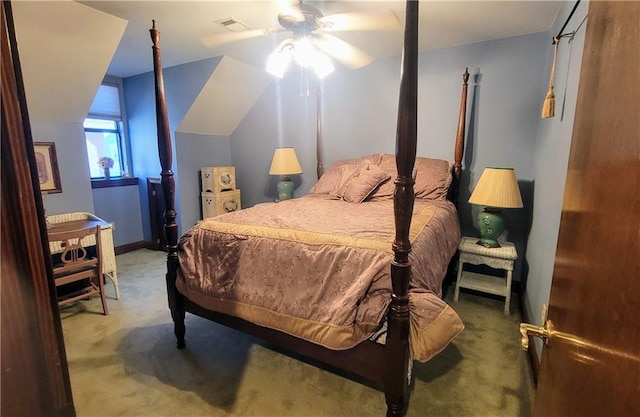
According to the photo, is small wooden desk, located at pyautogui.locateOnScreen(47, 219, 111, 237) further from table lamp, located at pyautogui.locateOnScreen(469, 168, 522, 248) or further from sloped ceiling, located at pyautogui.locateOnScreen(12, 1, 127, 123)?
table lamp, located at pyautogui.locateOnScreen(469, 168, 522, 248)

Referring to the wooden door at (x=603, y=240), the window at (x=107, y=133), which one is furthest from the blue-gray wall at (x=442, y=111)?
the wooden door at (x=603, y=240)

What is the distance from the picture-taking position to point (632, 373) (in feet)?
1.34

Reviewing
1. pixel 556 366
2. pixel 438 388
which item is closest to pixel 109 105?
pixel 438 388

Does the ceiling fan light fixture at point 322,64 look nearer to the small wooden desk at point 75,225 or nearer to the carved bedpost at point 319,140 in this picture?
the carved bedpost at point 319,140

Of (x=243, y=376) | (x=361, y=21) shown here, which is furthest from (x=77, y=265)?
(x=361, y=21)

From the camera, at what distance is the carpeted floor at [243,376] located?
5.39ft

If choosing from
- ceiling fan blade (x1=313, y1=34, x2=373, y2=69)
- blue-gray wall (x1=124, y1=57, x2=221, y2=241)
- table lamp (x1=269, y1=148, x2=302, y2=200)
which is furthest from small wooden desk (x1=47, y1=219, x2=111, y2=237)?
ceiling fan blade (x1=313, y1=34, x2=373, y2=69)

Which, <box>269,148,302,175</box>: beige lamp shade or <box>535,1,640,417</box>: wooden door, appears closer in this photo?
<box>535,1,640,417</box>: wooden door

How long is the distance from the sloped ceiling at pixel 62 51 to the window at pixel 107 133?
850mm

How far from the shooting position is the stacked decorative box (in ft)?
13.4

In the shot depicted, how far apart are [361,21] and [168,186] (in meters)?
1.60

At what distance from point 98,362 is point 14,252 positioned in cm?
201

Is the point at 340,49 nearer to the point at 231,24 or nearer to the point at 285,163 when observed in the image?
the point at 231,24

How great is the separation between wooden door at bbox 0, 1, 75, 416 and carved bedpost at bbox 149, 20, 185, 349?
1437 mm
